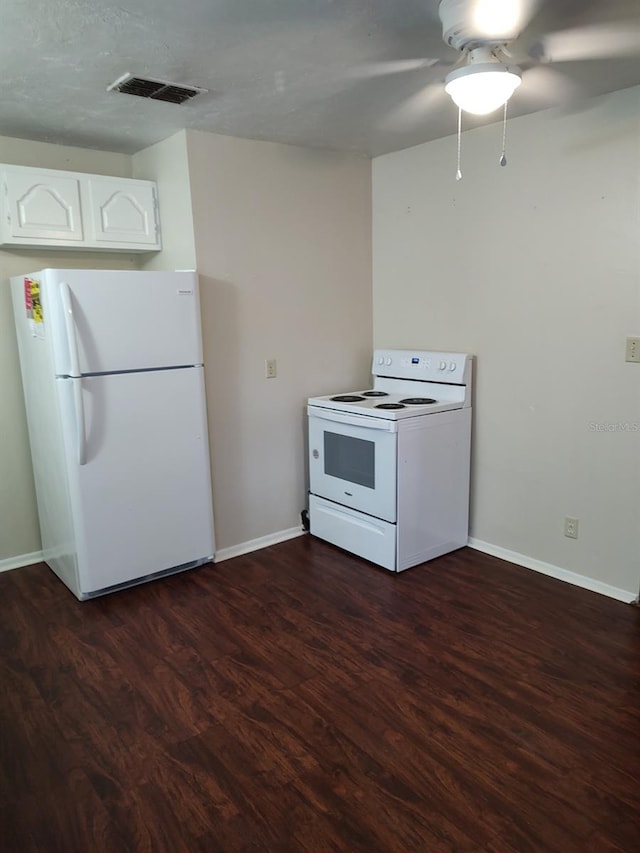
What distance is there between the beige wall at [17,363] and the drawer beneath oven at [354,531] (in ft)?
5.40

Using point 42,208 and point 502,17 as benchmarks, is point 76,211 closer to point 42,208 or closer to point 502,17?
point 42,208

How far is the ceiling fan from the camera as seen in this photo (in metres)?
1.72

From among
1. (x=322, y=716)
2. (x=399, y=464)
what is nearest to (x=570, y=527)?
(x=399, y=464)

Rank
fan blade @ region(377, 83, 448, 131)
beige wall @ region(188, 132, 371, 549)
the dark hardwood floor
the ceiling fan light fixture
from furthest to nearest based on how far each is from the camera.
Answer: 1. beige wall @ region(188, 132, 371, 549)
2. fan blade @ region(377, 83, 448, 131)
3. the ceiling fan light fixture
4. the dark hardwood floor

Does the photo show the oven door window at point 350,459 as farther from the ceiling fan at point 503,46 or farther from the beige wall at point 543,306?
the ceiling fan at point 503,46

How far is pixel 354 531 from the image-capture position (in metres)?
3.32

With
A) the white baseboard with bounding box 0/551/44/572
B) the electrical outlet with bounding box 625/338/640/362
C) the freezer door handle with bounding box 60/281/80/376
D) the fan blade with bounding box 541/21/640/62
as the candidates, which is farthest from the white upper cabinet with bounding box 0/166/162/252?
the electrical outlet with bounding box 625/338/640/362

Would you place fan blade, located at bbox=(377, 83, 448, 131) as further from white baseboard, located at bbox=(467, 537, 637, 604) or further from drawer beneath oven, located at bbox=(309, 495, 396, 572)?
white baseboard, located at bbox=(467, 537, 637, 604)

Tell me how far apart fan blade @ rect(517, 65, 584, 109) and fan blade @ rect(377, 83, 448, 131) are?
34 cm

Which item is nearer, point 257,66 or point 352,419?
point 257,66

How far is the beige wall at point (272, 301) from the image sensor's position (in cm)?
315

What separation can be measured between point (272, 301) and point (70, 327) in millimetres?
1201

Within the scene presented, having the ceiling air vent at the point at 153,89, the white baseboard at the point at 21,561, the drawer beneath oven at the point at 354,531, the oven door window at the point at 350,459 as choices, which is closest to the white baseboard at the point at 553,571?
the drawer beneath oven at the point at 354,531

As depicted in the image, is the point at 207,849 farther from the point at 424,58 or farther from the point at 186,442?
the point at 424,58
